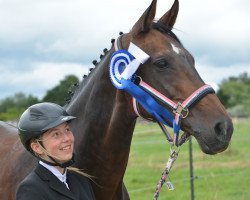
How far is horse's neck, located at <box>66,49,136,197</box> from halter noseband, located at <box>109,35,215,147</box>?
11cm

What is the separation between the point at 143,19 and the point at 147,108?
2.05 feet

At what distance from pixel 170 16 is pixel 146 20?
0.27 meters

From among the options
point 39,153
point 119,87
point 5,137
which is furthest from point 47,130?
point 5,137

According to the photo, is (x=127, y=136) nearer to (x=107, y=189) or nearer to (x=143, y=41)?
(x=107, y=189)

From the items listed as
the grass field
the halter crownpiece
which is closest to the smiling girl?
the halter crownpiece

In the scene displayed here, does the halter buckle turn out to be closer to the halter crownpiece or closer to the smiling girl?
the halter crownpiece

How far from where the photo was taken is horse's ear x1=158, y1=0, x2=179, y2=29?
137 inches

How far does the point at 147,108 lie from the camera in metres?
3.29

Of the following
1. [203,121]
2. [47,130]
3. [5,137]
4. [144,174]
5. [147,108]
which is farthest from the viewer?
[144,174]

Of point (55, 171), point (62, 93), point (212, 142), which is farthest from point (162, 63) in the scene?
point (62, 93)

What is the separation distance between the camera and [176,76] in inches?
122

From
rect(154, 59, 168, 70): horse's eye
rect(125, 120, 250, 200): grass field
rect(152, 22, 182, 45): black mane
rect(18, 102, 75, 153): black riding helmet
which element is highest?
rect(152, 22, 182, 45): black mane

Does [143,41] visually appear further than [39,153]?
Yes

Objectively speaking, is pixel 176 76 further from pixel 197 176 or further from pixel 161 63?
pixel 197 176
